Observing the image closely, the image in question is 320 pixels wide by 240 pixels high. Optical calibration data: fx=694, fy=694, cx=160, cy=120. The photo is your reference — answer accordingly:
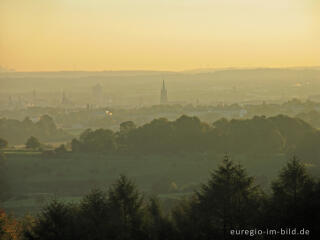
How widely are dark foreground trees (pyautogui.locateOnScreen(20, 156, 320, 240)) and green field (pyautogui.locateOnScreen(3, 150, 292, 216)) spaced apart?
12711 millimetres

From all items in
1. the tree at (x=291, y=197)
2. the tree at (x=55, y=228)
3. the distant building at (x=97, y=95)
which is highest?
the distant building at (x=97, y=95)

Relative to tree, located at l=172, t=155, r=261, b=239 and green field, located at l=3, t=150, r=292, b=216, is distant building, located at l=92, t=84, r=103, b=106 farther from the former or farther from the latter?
tree, located at l=172, t=155, r=261, b=239

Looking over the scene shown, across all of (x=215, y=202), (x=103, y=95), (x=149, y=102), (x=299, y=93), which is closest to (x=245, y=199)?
(x=215, y=202)

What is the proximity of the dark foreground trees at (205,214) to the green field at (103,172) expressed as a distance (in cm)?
1271

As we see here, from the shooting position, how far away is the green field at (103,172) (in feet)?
116

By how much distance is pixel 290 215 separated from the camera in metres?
17.4

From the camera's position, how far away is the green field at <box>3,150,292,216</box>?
116ft

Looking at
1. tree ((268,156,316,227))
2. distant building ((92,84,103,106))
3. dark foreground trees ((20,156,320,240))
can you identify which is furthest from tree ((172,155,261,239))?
distant building ((92,84,103,106))

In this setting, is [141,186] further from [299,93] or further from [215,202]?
[299,93]

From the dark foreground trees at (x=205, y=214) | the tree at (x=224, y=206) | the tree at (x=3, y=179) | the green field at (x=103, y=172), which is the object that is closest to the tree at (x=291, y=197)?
the dark foreground trees at (x=205, y=214)

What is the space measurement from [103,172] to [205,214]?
21.8 metres

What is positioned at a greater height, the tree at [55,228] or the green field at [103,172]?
the green field at [103,172]

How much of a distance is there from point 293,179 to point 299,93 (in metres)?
110

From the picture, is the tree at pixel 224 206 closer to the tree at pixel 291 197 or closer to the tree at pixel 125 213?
the tree at pixel 291 197
